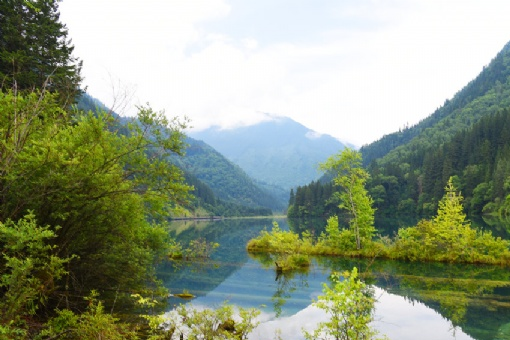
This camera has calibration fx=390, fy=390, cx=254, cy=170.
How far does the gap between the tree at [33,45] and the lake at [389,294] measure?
48.9ft

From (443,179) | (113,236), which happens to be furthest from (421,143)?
(113,236)

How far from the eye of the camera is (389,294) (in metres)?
21.2

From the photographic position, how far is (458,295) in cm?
2022

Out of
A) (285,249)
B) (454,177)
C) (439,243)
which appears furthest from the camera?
(454,177)

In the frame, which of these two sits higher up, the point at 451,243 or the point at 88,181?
the point at 88,181

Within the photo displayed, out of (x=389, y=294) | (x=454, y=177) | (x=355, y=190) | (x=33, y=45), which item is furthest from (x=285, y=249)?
(x=454, y=177)

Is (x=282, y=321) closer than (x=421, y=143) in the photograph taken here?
Yes

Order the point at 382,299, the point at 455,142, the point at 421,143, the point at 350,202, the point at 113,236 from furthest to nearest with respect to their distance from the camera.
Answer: the point at 421,143 < the point at 455,142 < the point at 350,202 < the point at 382,299 < the point at 113,236

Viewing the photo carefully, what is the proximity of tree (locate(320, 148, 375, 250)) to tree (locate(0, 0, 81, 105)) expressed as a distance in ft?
78.7

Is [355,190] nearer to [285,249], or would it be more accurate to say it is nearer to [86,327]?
[285,249]

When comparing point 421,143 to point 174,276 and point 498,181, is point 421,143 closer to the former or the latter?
point 498,181

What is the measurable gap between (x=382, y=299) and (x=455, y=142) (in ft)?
416

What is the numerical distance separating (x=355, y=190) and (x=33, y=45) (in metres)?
29.2

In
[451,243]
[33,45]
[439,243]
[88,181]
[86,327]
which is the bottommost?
[86,327]
